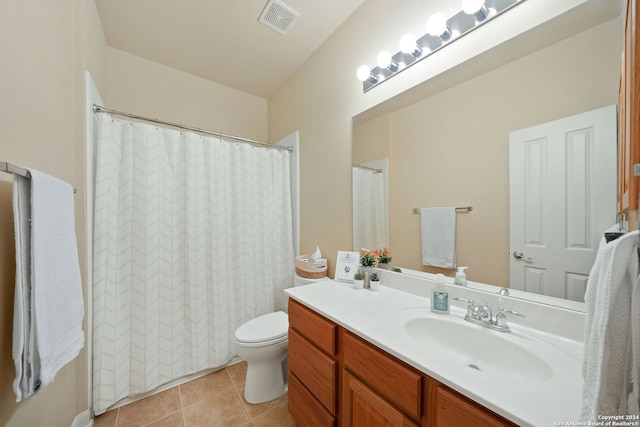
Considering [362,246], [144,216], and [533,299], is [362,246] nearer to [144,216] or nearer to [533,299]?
[533,299]

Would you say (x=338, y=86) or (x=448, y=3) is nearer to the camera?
(x=448, y=3)

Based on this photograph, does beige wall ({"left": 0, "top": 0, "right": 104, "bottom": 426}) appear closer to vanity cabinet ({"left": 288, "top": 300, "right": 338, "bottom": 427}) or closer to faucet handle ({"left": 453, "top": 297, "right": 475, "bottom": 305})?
vanity cabinet ({"left": 288, "top": 300, "right": 338, "bottom": 427})

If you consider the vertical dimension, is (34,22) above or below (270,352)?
above

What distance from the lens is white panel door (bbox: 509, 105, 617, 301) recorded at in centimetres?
78

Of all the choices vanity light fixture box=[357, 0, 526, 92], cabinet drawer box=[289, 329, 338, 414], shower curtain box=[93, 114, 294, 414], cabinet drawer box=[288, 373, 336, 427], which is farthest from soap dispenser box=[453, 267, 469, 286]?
shower curtain box=[93, 114, 294, 414]

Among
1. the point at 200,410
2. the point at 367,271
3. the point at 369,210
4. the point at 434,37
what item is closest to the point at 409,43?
the point at 434,37

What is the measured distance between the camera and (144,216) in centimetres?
158

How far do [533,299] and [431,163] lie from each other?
73 cm

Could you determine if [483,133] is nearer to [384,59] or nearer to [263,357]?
[384,59]

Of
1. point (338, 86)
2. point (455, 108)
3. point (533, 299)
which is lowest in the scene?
point (533, 299)

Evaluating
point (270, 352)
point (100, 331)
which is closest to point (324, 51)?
point (270, 352)

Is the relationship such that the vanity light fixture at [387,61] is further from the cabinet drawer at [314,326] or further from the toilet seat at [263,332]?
the toilet seat at [263,332]

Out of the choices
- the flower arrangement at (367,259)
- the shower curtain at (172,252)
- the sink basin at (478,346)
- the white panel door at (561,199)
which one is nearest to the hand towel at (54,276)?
the shower curtain at (172,252)

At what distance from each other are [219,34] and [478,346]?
8.21 feet
